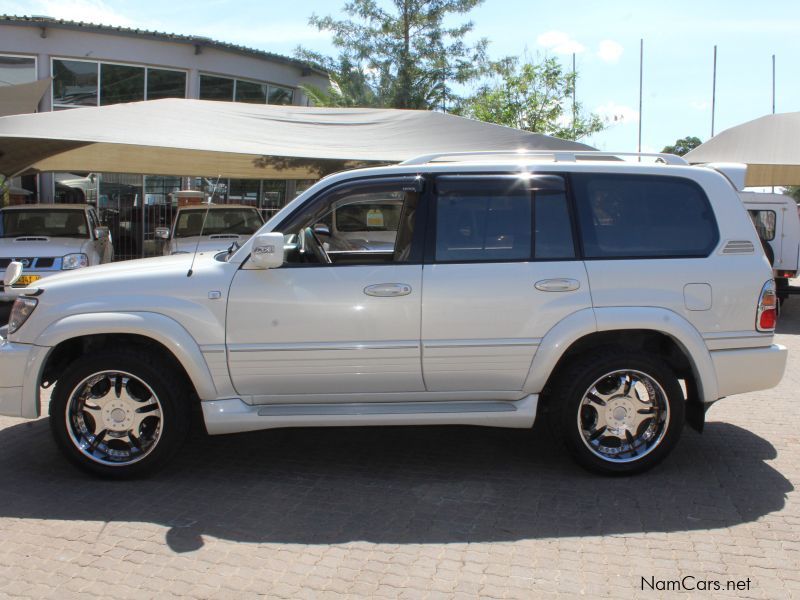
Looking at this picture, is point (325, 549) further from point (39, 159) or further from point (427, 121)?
point (39, 159)

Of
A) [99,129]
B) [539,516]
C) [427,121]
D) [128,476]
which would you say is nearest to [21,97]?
[99,129]

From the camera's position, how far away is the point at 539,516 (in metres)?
4.42

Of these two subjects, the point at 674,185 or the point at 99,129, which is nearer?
the point at 674,185

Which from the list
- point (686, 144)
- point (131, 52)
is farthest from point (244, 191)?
point (686, 144)

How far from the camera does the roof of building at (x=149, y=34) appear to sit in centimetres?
1970

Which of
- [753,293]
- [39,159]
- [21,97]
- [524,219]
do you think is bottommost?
[753,293]

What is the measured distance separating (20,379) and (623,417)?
3693 millimetres

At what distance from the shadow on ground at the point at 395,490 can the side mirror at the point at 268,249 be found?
1389mm

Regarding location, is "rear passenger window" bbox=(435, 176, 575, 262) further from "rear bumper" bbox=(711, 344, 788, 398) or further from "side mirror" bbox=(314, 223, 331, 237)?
"side mirror" bbox=(314, 223, 331, 237)

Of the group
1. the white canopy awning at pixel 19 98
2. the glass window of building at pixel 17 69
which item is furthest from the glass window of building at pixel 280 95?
the white canopy awning at pixel 19 98

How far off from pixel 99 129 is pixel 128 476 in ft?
15.6

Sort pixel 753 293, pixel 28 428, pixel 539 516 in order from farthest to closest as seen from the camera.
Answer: pixel 28 428 → pixel 753 293 → pixel 539 516

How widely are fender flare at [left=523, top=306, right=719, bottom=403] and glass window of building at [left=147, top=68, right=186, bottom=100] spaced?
19.7 m

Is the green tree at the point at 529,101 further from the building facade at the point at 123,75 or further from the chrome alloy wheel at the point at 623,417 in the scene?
the chrome alloy wheel at the point at 623,417
